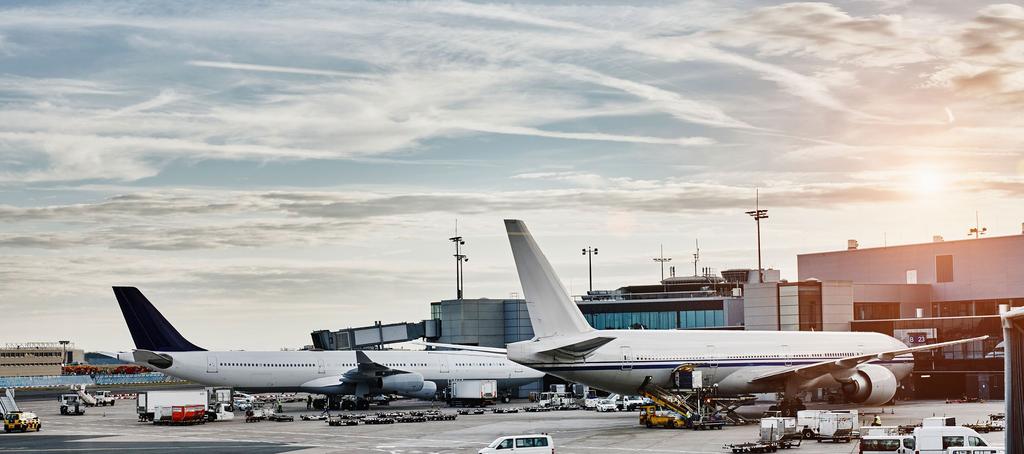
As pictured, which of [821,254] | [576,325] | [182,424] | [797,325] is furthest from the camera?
[821,254]

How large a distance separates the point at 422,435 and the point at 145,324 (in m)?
29.8

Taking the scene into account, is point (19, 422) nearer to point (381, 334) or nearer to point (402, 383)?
point (402, 383)

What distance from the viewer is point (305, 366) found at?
277 feet

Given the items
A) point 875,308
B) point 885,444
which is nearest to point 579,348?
point 885,444

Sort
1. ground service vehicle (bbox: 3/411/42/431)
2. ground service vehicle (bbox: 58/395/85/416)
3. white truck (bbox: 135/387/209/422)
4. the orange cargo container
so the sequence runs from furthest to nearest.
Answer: ground service vehicle (bbox: 58/395/85/416) → white truck (bbox: 135/387/209/422) → the orange cargo container → ground service vehicle (bbox: 3/411/42/431)

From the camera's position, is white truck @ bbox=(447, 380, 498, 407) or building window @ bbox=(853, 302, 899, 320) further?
building window @ bbox=(853, 302, 899, 320)

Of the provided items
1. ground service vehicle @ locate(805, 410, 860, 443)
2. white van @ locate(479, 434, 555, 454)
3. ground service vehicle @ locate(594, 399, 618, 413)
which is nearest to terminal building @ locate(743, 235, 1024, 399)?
ground service vehicle @ locate(594, 399, 618, 413)

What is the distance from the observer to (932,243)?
4119 inches

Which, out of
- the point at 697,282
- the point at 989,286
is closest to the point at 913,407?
the point at 989,286

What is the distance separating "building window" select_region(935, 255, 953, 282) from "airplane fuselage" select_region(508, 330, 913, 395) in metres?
31.5

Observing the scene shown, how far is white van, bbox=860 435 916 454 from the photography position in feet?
134

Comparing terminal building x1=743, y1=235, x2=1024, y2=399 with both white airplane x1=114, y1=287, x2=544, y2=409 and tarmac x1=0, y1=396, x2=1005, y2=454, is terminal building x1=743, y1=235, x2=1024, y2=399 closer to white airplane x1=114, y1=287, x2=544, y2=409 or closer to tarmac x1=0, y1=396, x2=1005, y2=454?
tarmac x1=0, y1=396, x2=1005, y2=454

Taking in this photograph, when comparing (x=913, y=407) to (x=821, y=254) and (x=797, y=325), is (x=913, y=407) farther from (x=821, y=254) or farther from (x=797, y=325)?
(x=821, y=254)

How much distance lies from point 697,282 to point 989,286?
45836 millimetres
